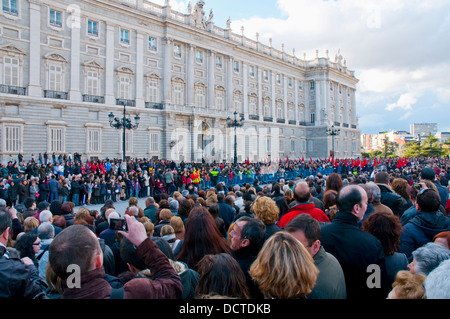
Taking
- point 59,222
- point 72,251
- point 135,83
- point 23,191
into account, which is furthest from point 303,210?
point 135,83

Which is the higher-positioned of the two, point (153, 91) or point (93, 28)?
point (93, 28)

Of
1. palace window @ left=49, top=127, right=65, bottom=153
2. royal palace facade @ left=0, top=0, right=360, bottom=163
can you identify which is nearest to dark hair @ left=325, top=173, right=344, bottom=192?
royal palace facade @ left=0, top=0, right=360, bottom=163

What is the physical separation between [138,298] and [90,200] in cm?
1583

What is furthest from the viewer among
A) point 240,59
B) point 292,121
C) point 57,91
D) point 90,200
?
point 292,121

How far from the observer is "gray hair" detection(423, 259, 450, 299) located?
1.86 metres

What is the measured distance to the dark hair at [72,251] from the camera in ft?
7.39

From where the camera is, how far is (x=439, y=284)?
189cm

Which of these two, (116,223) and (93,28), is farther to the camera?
(93,28)

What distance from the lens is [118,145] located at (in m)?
29.3

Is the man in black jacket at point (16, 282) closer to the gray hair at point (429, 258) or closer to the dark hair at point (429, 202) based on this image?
the gray hair at point (429, 258)

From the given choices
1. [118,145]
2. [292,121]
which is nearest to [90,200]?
[118,145]

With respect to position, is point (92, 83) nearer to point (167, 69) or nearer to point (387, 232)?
point (167, 69)

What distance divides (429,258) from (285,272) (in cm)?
129

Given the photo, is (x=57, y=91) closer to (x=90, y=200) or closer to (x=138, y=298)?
(x=90, y=200)
